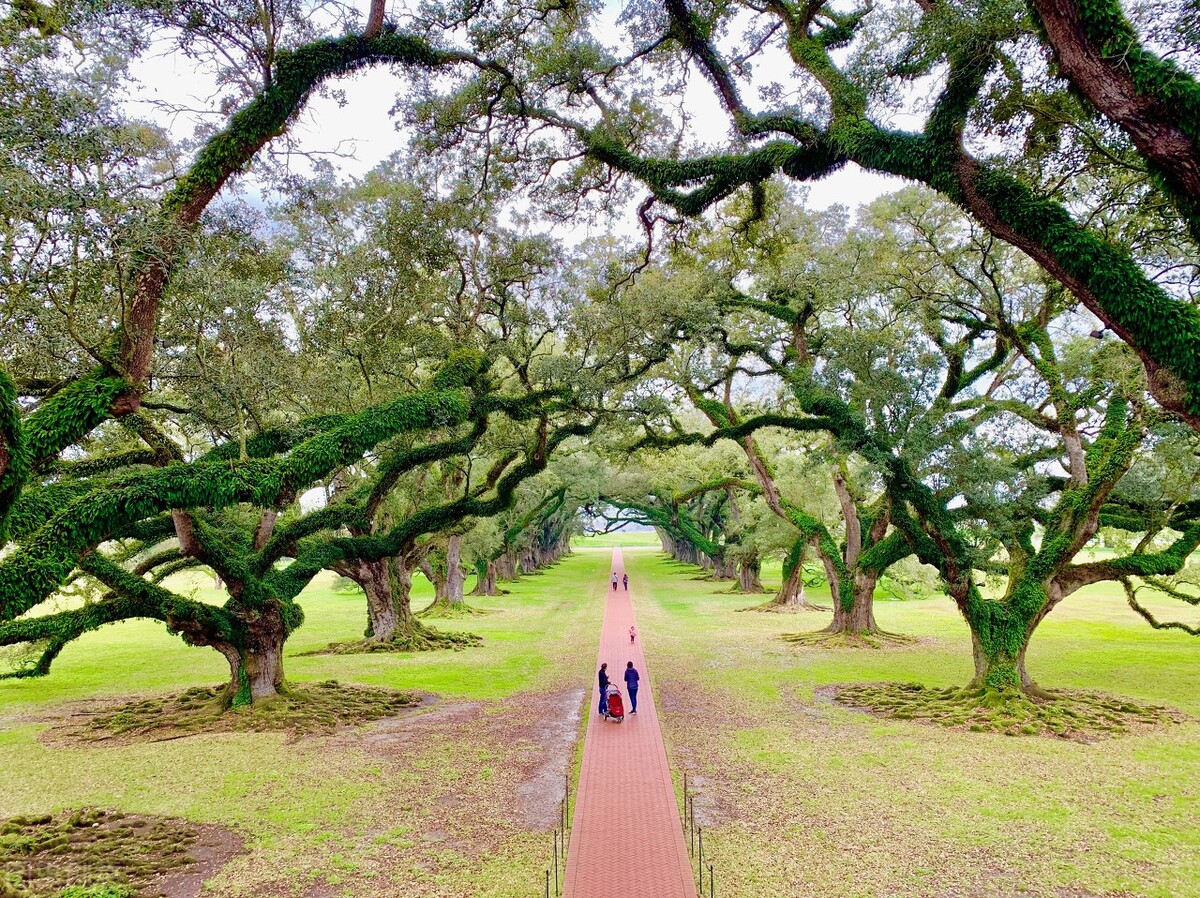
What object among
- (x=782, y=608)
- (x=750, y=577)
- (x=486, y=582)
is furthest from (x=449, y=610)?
(x=750, y=577)

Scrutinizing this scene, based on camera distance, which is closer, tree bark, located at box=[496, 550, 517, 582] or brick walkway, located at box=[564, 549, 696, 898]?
brick walkway, located at box=[564, 549, 696, 898]

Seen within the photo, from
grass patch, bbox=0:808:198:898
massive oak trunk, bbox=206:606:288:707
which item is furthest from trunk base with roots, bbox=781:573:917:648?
grass patch, bbox=0:808:198:898

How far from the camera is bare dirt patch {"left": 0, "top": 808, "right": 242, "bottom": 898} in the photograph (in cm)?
671

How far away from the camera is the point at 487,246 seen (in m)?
15.0

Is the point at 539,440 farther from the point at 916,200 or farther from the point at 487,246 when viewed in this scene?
the point at 916,200

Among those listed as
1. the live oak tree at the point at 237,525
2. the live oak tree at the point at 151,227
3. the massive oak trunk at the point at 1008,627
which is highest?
the live oak tree at the point at 151,227

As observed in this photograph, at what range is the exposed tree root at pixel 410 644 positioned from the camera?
72.4 ft

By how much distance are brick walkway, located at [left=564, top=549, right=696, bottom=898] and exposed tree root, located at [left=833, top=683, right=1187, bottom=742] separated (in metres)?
5.22

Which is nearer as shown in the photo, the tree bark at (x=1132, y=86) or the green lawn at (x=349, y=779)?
the tree bark at (x=1132, y=86)

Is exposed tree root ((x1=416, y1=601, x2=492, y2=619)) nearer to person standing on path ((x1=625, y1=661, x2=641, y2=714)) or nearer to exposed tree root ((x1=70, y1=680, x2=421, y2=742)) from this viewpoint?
exposed tree root ((x1=70, y1=680, x2=421, y2=742))

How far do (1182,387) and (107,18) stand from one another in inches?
463

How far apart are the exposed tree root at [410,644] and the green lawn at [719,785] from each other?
2.82 meters

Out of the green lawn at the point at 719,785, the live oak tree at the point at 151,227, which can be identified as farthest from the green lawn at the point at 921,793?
the live oak tree at the point at 151,227

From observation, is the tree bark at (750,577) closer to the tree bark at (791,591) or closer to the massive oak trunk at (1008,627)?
the tree bark at (791,591)
